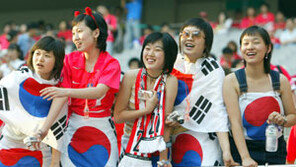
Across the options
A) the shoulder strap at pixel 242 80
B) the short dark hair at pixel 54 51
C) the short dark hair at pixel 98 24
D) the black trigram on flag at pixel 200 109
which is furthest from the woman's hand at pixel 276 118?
the short dark hair at pixel 54 51

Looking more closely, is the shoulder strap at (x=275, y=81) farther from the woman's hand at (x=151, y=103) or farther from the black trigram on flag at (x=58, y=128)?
the black trigram on flag at (x=58, y=128)

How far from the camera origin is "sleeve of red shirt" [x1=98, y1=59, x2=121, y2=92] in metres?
3.64

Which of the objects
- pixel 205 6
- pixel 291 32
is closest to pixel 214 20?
pixel 205 6

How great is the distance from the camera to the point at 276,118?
11.5 ft

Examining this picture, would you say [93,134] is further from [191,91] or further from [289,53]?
[289,53]

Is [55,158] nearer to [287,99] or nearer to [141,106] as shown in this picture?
[141,106]

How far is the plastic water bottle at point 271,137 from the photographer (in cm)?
351

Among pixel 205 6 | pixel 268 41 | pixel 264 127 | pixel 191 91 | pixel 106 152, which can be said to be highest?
pixel 205 6

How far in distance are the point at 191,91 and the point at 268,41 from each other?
2.50 feet

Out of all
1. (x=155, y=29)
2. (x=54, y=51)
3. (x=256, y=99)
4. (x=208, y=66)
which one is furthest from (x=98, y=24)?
(x=155, y=29)

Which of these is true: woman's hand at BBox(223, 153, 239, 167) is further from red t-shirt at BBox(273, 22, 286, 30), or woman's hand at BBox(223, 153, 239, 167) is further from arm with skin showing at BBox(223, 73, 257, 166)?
red t-shirt at BBox(273, 22, 286, 30)

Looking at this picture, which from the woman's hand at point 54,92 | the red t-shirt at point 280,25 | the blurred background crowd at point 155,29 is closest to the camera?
the woman's hand at point 54,92

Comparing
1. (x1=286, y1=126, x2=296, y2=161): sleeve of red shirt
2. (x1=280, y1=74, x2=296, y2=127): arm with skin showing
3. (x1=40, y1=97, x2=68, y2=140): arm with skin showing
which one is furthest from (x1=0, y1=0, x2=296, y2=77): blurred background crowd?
(x1=40, y1=97, x2=68, y2=140): arm with skin showing

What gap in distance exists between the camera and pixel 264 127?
12.1 ft
